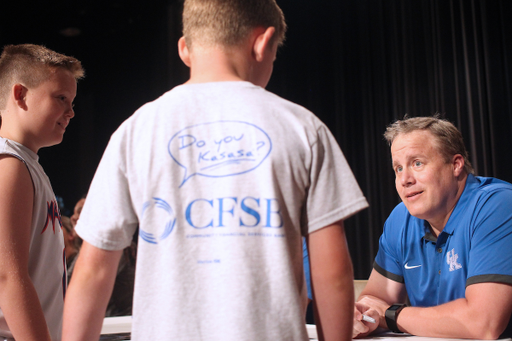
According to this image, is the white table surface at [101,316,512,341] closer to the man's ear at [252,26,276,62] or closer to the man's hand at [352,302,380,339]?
the man's hand at [352,302,380,339]

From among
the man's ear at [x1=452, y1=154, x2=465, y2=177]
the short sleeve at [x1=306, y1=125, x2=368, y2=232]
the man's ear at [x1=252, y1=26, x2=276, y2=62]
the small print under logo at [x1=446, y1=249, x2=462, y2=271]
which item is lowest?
the small print under logo at [x1=446, y1=249, x2=462, y2=271]

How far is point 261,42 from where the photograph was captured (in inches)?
30.4

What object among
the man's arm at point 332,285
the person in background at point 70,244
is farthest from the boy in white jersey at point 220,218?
the person in background at point 70,244

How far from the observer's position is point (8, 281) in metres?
0.91

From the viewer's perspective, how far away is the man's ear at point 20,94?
114cm

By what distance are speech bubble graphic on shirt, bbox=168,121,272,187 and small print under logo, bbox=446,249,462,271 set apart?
106cm

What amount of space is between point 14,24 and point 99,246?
13.3 ft

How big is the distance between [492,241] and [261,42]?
101 cm

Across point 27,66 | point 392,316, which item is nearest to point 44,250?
point 27,66

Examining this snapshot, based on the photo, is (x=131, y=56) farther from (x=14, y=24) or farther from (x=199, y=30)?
(x=199, y=30)

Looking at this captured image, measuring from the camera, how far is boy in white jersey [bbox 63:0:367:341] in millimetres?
652

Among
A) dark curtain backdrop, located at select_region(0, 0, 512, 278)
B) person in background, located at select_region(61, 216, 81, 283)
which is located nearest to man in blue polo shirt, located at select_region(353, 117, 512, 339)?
dark curtain backdrop, located at select_region(0, 0, 512, 278)

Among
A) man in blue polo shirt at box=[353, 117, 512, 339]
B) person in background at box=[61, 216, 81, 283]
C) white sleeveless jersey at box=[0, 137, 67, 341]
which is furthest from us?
person in background at box=[61, 216, 81, 283]

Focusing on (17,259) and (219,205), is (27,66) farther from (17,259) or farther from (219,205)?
(219,205)
